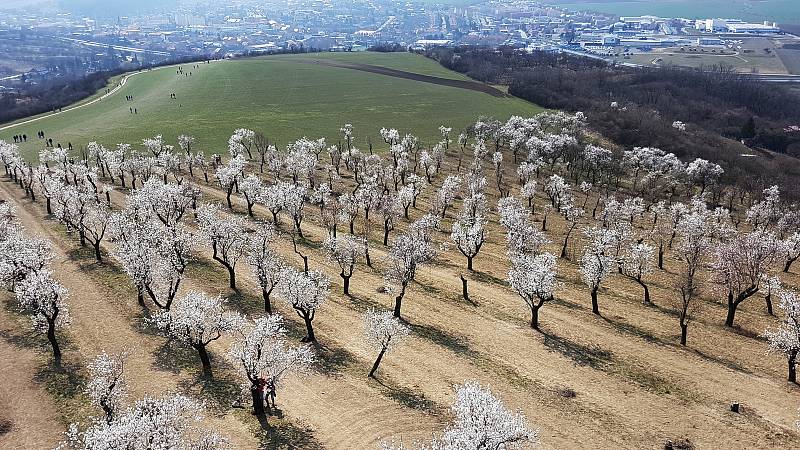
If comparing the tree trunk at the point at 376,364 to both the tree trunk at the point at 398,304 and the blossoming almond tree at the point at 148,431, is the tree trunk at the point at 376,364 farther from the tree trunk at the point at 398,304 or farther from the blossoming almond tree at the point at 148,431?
the blossoming almond tree at the point at 148,431

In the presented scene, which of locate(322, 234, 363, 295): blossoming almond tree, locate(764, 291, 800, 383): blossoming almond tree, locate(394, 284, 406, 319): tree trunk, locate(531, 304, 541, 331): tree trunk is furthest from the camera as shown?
locate(322, 234, 363, 295): blossoming almond tree

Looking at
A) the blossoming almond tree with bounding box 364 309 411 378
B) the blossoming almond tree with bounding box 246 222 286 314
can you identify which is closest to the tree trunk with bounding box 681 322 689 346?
the blossoming almond tree with bounding box 364 309 411 378

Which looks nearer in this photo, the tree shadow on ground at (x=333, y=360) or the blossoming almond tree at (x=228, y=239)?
the tree shadow on ground at (x=333, y=360)

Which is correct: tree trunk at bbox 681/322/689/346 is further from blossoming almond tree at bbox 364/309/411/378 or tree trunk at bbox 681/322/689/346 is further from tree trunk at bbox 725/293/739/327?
blossoming almond tree at bbox 364/309/411/378

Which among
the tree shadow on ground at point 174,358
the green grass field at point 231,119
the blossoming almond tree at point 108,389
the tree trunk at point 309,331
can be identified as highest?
the green grass field at point 231,119

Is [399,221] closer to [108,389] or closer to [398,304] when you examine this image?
[398,304]

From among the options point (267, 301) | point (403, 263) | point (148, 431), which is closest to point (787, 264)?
point (403, 263)

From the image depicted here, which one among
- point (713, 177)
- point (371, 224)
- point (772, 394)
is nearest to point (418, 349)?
point (772, 394)

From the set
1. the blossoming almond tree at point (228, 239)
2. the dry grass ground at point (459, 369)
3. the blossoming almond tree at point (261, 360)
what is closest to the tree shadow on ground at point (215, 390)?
the dry grass ground at point (459, 369)
